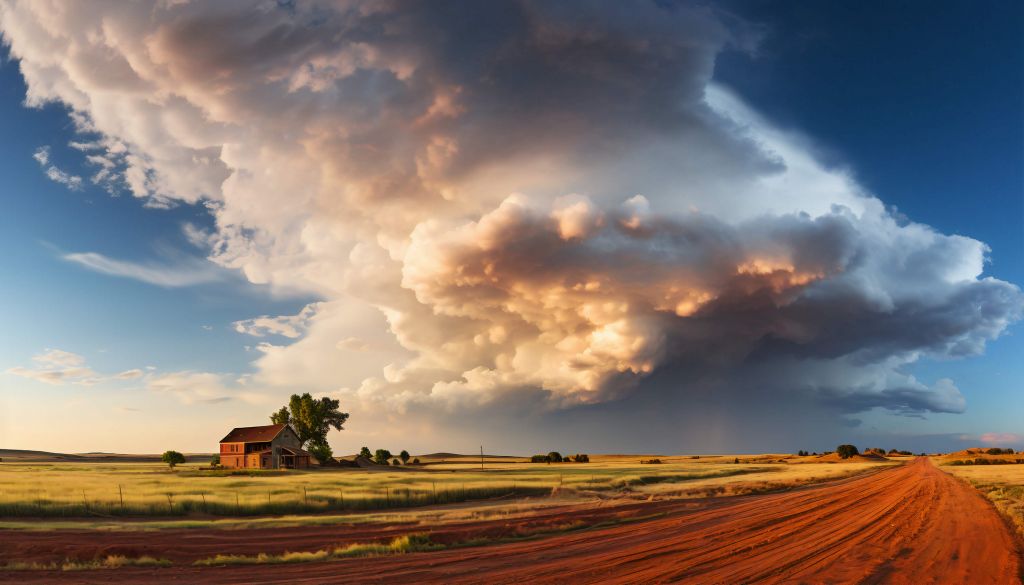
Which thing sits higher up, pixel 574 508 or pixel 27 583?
pixel 27 583

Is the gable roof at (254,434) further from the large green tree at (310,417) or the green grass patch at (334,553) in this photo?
the green grass patch at (334,553)

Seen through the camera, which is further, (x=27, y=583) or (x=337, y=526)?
(x=337, y=526)

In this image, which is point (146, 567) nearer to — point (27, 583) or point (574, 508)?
point (27, 583)

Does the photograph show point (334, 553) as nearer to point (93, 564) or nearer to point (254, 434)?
point (93, 564)

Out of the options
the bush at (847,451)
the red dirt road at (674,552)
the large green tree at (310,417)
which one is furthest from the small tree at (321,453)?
the bush at (847,451)

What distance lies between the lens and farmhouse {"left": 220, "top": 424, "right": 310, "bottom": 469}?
110m

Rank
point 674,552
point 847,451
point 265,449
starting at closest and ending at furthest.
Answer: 1. point 674,552
2. point 265,449
3. point 847,451

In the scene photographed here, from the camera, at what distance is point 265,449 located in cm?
11269

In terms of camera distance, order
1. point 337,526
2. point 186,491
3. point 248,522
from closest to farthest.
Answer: point 337,526 < point 248,522 < point 186,491

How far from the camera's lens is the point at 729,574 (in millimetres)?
17969

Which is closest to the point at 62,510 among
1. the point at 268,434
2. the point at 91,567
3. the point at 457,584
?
the point at 91,567

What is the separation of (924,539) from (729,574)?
1174cm

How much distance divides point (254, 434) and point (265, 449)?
663 cm

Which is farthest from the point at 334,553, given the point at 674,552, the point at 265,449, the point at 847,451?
the point at 847,451
